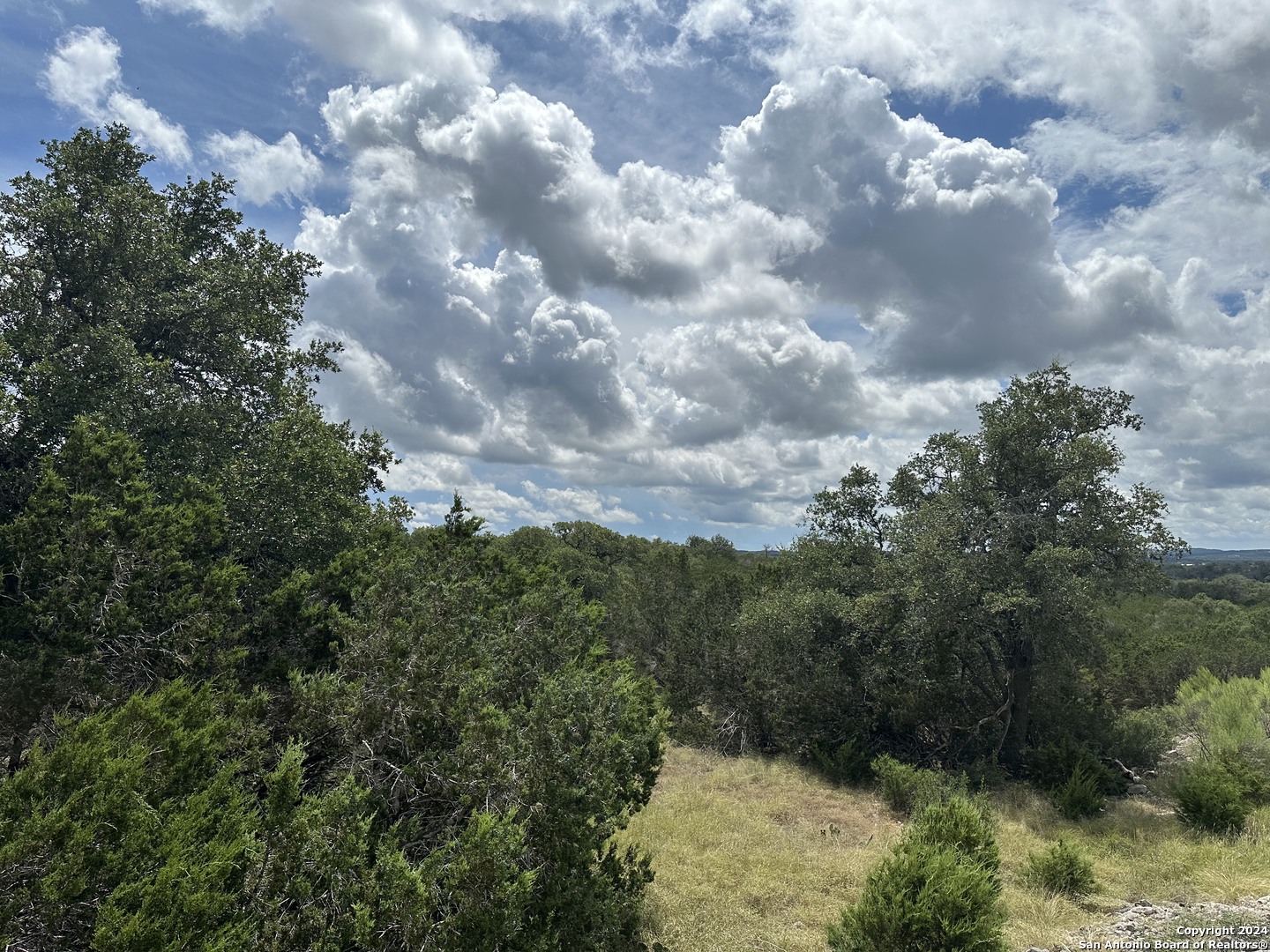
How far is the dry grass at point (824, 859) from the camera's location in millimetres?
8391

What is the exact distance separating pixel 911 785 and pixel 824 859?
471 cm

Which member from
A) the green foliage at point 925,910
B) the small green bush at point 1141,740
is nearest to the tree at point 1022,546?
the small green bush at point 1141,740

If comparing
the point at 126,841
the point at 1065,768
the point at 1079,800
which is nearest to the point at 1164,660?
the point at 1065,768

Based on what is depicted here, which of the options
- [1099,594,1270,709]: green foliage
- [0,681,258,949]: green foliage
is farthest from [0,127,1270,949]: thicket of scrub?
[1099,594,1270,709]: green foliage

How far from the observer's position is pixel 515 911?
15.7 feet

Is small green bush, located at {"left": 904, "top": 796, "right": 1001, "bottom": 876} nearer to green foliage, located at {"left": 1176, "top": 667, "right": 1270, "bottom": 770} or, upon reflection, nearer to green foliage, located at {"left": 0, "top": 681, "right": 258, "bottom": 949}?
green foliage, located at {"left": 0, "top": 681, "right": 258, "bottom": 949}

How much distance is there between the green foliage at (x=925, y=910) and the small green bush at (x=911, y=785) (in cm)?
737

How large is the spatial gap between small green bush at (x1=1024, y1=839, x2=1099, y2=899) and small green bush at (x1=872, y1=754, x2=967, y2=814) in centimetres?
357

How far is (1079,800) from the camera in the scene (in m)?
13.4

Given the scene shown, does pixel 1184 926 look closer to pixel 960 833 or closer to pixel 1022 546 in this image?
pixel 960 833

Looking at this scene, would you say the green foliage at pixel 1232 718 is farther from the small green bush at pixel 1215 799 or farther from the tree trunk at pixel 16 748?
the tree trunk at pixel 16 748

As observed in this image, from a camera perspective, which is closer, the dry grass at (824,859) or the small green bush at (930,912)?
the small green bush at (930,912)

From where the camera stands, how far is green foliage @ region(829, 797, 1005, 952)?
20.6 feet

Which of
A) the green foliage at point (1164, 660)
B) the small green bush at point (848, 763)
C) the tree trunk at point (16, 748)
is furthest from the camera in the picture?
the green foliage at point (1164, 660)
